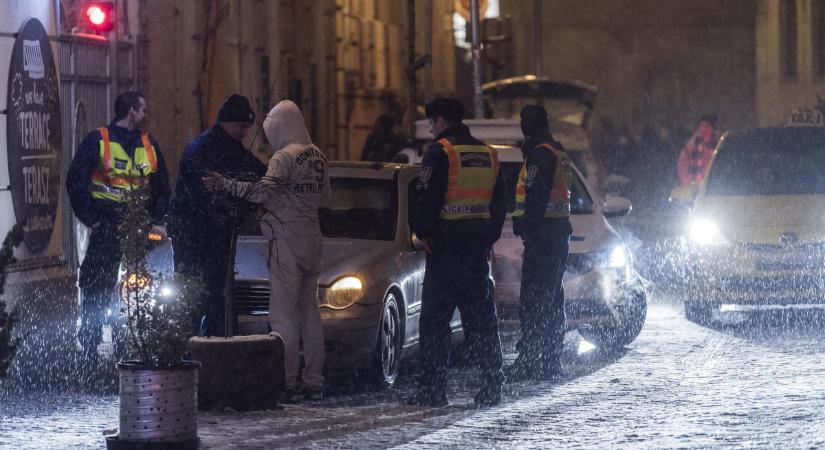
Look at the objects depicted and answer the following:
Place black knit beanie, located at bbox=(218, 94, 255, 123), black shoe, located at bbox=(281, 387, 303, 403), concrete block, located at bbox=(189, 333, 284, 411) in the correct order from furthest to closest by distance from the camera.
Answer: black knit beanie, located at bbox=(218, 94, 255, 123)
black shoe, located at bbox=(281, 387, 303, 403)
concrete block, located at bbox=(189, 333, 284, 411)

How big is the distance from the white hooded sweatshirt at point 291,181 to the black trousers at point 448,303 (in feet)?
2.63

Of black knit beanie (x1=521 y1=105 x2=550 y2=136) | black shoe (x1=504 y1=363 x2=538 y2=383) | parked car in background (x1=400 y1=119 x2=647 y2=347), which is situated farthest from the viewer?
parked car in background (x1=400 y1=119 x2=647 y2=347)

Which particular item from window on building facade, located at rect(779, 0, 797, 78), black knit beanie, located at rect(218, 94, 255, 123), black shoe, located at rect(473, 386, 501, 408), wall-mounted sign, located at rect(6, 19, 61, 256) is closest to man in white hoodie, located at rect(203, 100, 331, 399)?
black knit beanie, located at rect(218, 94, 255, 123)

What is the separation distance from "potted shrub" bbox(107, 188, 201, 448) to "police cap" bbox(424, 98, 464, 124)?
2.37 meters

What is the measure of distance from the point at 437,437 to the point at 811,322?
292 inches

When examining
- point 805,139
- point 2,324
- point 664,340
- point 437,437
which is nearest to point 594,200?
point 664,340

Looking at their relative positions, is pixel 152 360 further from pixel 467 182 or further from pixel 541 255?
pixel 541 255

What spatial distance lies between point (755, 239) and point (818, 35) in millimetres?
21891

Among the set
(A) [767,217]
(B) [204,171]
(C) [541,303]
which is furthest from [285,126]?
(A) [767,217]

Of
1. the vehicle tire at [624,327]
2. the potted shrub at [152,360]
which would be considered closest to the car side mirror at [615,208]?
the vehicle tire at [624,327]

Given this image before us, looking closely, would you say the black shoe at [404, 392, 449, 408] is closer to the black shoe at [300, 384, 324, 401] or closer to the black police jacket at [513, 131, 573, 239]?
the black shoe at [300, 384, 324, 401]

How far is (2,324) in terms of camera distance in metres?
9.09

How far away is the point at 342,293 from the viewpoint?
12180mm

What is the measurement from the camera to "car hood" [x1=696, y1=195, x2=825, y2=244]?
16359mm
